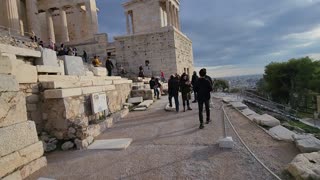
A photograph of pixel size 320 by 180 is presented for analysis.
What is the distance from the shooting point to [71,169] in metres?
6.04

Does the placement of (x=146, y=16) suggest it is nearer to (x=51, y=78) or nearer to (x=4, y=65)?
(x=51, y=78)

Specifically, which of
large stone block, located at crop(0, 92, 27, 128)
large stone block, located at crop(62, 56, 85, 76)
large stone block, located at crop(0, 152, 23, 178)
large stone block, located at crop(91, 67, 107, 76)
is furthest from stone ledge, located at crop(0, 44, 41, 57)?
large stone block, located at crop(91, 67, 107, 76)

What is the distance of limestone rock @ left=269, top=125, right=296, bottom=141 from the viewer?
717 centimetres

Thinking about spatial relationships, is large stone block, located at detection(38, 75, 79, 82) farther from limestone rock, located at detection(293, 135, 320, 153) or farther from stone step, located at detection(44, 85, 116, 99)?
limestone rock, located at detection(293, 135, 320, 153)

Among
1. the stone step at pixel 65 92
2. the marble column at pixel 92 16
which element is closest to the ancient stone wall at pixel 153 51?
the marble column at pixel 92 16

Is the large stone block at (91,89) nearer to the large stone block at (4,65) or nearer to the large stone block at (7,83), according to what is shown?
the large stone block at (7,83)

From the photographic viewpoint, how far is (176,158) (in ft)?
20.3

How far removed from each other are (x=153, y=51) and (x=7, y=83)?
78.7 feet

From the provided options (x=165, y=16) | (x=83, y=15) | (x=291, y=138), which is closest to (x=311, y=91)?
(x=165, y=16)

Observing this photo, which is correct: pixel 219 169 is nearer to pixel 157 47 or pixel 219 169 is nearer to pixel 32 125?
pixel 32 125

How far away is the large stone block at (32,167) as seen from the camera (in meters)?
5.75

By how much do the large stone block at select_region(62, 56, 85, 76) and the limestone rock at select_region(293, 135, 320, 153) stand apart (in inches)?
355

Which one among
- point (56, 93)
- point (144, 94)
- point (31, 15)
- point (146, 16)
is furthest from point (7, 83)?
point (31, 15)

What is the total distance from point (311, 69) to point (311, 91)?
3019 mm
